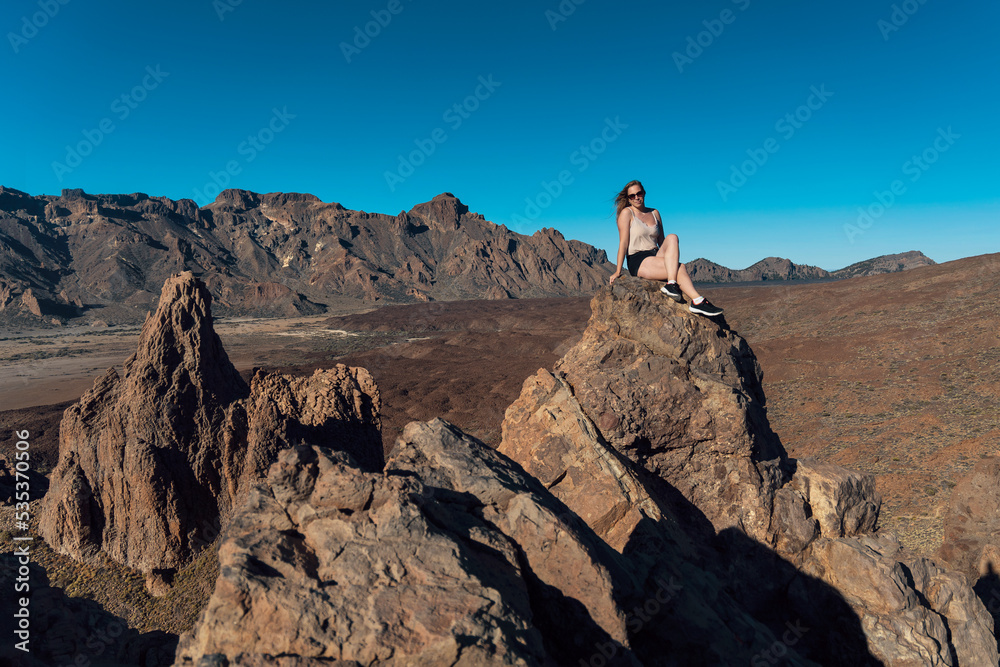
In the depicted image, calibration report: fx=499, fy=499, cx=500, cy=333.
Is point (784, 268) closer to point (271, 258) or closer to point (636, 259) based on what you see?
point (271, 258)

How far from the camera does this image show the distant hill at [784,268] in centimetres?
15938

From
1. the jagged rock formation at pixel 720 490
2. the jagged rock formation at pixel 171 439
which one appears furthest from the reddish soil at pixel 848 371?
the jagged rock formation at pixel 171 439

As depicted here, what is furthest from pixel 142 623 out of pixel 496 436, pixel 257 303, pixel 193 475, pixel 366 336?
pixel 257 303

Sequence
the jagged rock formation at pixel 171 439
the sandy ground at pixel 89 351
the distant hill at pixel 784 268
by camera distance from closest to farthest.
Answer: the jagged rock formation at pixel 171 439
the sandy ground at pixel 89 351
the distant hill at pixel 784 268

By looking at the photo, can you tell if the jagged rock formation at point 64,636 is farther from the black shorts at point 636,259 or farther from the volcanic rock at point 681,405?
the black shorts at point 636,259

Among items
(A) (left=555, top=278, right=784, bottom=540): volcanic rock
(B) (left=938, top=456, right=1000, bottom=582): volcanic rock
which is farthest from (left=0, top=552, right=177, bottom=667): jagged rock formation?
(B) (left=938, top=456, right=1000, bottom=582): volcanic rock

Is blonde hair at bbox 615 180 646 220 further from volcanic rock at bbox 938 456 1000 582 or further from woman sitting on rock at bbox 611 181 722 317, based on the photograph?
volcanic rock at bbox 938 456 1000 582

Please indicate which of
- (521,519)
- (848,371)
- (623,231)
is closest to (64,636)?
(521,519)

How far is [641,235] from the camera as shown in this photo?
695 centimetres

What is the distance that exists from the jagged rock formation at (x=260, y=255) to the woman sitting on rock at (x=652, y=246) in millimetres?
102048

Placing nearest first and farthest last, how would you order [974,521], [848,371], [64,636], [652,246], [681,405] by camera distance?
[64,636]
[681,405]
[652,246]
[974,521]
[848,371]

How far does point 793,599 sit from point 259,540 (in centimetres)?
580

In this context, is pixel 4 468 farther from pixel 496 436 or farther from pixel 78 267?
pixel 78 267

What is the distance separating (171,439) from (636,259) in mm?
9438
